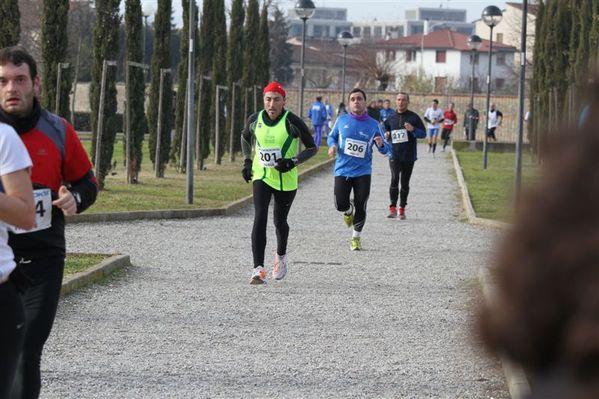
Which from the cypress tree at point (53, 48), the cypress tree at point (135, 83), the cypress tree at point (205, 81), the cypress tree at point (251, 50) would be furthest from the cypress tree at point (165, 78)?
the cypress tree at point (251, 50)

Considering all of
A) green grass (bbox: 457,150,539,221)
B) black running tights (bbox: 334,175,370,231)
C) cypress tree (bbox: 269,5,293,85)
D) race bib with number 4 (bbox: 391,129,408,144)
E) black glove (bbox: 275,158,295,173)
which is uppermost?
cypress tree (bbox: 269,5,293,85)

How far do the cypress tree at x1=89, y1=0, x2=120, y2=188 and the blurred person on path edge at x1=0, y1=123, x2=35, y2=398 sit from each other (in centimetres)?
2026

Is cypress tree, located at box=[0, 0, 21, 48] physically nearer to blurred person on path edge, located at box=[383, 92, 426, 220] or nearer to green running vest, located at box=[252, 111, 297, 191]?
blurred person on path edge, located at box=[383, 92, 426, 220]

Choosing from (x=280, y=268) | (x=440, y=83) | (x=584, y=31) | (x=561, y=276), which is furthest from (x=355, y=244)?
(x=440, y=83)

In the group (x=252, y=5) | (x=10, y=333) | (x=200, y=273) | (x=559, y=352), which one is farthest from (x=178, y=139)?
(x=559, y=352)

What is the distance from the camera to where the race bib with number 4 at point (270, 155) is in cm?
1283

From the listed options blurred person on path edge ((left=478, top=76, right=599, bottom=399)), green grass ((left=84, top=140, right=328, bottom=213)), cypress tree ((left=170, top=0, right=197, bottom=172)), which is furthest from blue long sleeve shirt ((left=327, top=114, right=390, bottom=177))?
cypress tree ((left=170, top=0, right=197, bottom=172))

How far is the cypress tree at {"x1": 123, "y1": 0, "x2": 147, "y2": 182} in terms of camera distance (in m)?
26.6

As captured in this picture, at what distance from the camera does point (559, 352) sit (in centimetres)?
143

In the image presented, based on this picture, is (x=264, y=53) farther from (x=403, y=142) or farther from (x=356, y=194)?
(x=356, y=194)

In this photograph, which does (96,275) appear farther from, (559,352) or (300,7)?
(300,7)

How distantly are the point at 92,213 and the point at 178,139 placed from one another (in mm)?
13232

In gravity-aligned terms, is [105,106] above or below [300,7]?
below

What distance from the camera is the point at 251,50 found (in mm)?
43125
